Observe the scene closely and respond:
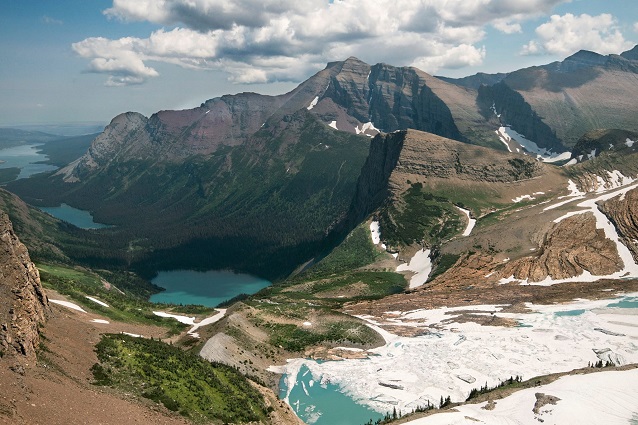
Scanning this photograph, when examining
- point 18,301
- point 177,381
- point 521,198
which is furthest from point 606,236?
point 18,301

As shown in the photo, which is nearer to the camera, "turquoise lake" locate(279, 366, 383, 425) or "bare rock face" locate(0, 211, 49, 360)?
"bare rock face" locate(0, 211, 49, 360)

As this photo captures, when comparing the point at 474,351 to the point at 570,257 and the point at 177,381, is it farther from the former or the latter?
the point at 570,257

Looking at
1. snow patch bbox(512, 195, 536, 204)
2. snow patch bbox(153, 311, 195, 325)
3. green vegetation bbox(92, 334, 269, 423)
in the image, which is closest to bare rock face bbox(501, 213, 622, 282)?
snow patch bbox(512, 195, 536, 204)

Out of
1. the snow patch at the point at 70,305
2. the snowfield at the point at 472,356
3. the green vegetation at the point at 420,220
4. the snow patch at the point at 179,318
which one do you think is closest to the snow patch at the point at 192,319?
the snow patch at the point at 179,318

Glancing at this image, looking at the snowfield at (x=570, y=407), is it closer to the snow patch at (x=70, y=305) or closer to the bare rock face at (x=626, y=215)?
the snow patch at (x=70, y=305)

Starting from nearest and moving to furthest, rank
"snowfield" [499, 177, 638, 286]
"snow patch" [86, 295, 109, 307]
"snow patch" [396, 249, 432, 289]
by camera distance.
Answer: "snow patch" [86, 295, 109, 307] → "snowfield" [499, 177, 638, 286] → "snow patch" [396, 249, 432, 289]

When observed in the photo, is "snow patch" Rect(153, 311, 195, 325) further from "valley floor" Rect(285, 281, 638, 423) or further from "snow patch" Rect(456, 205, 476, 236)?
"snow patch" Rect(456, 205, 476, 236)
